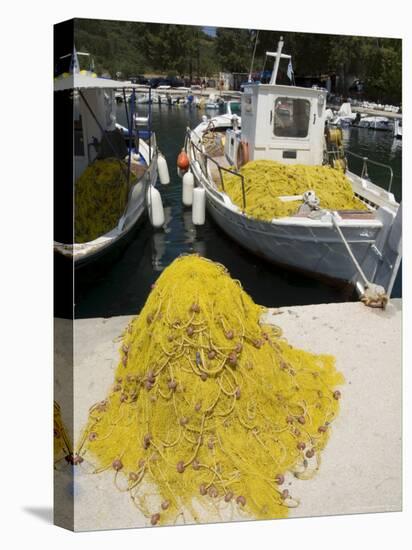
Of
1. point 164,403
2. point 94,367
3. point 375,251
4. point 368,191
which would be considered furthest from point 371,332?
point 94,367

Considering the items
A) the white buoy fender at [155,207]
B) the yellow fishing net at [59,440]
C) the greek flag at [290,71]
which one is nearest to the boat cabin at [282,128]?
the greek flag at [290,71]

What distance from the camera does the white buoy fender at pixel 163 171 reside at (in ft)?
19.7

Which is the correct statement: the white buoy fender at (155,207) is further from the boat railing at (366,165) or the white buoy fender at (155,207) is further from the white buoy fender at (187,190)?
the boat railing at (366,165)

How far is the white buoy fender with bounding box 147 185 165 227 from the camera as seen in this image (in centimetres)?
591

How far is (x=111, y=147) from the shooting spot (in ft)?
18.0

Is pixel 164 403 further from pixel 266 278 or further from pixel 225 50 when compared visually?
pixel 225 50

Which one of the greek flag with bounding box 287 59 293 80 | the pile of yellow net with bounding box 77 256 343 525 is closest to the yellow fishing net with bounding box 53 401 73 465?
the pile of yellow net with bounding box 77 256 343 525

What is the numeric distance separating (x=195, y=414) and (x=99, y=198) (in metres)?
1.93

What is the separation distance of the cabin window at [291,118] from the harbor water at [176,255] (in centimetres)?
46

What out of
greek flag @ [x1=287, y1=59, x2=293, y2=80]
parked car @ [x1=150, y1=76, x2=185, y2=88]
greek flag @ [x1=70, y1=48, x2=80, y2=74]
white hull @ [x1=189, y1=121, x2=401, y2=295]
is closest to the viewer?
greek flag @ [x1=70, y1=48, x2=80, y2=74]

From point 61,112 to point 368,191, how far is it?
3361 mm

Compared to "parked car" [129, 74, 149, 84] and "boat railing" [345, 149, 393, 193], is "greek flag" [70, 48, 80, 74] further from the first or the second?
"boat railing" [345, 149, 393, 193]

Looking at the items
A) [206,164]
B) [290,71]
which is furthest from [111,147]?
[290,71]

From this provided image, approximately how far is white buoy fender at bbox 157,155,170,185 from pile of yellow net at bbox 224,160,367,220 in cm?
84
